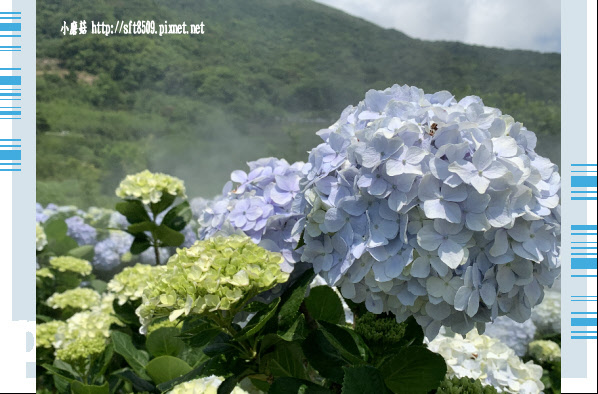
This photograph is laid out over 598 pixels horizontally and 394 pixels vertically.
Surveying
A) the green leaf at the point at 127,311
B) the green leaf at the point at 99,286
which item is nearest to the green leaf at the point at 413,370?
the green leaf at the point at 127,311

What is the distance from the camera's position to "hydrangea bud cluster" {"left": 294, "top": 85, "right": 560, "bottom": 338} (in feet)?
2.35

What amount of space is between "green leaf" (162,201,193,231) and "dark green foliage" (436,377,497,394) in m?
1.00

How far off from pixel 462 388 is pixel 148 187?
3.45ft

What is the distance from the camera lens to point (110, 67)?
4.28 metres

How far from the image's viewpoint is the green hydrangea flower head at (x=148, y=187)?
163 cm

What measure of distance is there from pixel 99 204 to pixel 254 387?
3.10 m

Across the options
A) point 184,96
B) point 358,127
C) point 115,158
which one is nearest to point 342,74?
point 184,96

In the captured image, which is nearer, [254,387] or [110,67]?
[254,387]

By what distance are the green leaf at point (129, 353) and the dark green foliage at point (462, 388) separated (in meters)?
0.65

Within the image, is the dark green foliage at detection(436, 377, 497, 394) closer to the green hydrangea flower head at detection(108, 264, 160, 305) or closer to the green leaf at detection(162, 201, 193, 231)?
the green hydrangea flower head at detection(108, 264, 160, 305)

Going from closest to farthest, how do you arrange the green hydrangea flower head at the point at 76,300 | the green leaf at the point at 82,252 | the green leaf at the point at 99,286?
the green hydrangea flower head at the point at 76,300, the green leaf at the point at 99,286, the green leaf at the point at 82,252

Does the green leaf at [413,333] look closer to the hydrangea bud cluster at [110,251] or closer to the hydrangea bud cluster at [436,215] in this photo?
the hydrangea bud cluster at [436,215]

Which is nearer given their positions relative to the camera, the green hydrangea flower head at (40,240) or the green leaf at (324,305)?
the green leaf at (324,305)

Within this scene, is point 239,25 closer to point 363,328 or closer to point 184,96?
point 184,96
